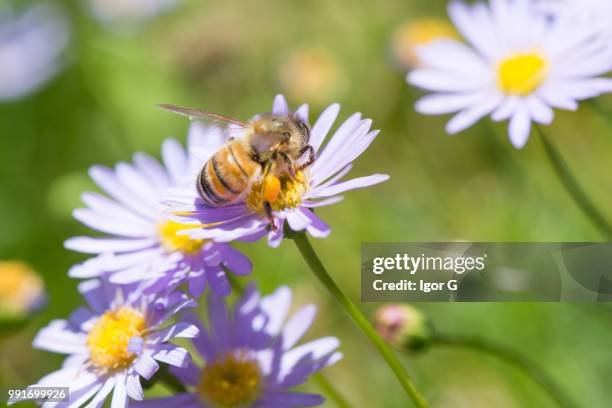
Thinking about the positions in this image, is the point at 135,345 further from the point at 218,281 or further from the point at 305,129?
the point at 305,129

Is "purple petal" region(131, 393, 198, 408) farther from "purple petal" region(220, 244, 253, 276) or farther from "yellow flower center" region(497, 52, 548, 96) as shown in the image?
"yellow flower center" region(497, 52, 548, 96)

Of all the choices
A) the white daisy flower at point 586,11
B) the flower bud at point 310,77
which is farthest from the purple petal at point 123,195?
the flower bud at point 310,77

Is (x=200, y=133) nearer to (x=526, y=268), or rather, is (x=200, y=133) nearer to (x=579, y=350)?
(x=526, y=268)

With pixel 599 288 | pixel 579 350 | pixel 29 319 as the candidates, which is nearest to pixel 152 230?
pixel 29 319

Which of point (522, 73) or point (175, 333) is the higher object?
point (522, 73)

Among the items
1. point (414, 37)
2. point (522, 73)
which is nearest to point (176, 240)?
point (522, 73)

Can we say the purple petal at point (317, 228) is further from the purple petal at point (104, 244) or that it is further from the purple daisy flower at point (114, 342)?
the purple petal at point (104, 244)
